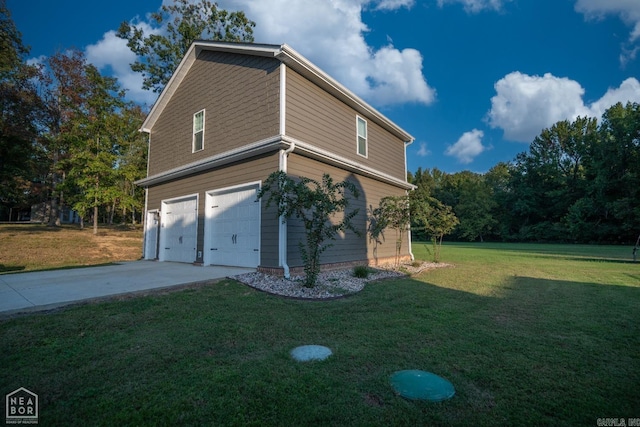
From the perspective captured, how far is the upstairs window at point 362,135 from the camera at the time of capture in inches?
431

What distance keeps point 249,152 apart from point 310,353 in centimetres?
601

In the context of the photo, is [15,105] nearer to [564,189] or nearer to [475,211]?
[475,211]

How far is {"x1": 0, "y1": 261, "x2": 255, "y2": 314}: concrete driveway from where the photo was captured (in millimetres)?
4829

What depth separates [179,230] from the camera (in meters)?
10.7

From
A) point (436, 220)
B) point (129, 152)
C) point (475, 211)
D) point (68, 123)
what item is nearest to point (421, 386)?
point (436, 220)

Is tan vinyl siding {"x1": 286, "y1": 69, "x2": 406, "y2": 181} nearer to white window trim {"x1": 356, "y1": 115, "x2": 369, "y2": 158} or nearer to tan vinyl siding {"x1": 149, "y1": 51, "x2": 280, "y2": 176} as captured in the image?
white window trim {"x1": 356, "y1": 115, "x2": 369, "y2": 158}

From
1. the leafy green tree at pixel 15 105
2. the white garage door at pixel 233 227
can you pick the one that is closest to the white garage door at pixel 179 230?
the white garage door at pixel 233 227

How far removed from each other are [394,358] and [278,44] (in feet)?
24.7

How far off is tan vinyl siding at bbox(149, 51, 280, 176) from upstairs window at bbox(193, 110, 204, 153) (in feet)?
0.61

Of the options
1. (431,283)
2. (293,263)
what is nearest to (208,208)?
(293,263)

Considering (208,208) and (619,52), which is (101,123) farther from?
(619,52)

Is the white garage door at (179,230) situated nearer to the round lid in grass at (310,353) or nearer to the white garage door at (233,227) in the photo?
the white garage door at (233,227)

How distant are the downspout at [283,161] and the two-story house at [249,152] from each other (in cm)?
3

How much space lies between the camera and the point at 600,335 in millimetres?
3770
